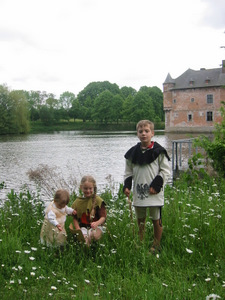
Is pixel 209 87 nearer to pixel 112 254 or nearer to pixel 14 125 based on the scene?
pixel 14 125

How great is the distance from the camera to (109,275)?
313cm

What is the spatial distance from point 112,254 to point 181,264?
0.74m

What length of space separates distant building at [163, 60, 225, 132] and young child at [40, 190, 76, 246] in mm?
53892

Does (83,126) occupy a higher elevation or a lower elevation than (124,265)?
higher

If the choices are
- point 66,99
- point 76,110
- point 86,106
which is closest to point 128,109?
point 76,110

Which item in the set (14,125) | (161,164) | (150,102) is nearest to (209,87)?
(150,102)

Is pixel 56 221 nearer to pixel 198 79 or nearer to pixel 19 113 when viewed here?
pixel 19 113

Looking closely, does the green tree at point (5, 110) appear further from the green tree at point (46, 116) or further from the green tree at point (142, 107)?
the green tree at point (142, 107)

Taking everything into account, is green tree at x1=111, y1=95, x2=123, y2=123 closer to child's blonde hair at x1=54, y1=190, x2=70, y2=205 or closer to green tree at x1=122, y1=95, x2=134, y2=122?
green tree at x1=122, y1=95, x2=134, y2=122

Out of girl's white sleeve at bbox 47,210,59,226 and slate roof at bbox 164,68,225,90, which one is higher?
slate roof at bbox 164,68,225,90

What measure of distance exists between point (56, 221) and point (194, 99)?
5730 cm

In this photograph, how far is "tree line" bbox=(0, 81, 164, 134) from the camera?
189ft

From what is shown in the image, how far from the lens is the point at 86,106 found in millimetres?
94062

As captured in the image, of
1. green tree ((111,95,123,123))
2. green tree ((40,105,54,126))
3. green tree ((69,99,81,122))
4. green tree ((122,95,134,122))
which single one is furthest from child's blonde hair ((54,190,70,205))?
green tree ((69,99,81,122))
